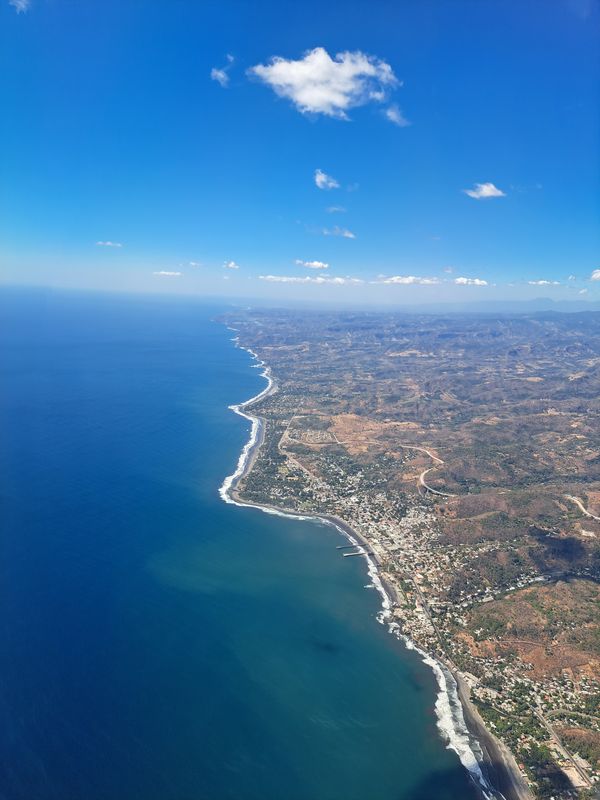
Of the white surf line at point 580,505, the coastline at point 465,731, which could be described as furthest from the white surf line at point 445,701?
the white surf line at point 580,505

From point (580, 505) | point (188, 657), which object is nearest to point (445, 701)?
point (188, 657)

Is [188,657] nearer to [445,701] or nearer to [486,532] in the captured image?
[445,701]

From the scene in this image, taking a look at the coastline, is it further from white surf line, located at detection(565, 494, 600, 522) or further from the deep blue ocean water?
white surf line, located at detection(565, 494, 600, 522)

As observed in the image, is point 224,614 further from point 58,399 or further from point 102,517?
point 58,399

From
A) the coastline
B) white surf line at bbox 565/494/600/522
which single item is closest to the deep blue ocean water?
the coastline

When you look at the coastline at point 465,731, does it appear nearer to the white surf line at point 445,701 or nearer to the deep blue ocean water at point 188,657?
the white surf line at point 445,701

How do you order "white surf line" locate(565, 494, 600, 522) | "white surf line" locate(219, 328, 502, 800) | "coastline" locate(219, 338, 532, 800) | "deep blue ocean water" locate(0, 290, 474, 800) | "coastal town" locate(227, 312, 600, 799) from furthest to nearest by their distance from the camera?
"white surf line" locate(565, 494, 600, 522)
"coastal town" locate(227, 312, 600, 799)
"white surf line" locate(219, 328, 502, 800)
"deep blue ocean water" locate(0, 290, 474, 800)
"coastline" locate(219, 338, 532, 800)

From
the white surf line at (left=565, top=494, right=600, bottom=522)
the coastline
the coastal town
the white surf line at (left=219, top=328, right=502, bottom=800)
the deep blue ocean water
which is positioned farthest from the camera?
the white surf line at (left=565, top=494, right=600, bottom=522)
